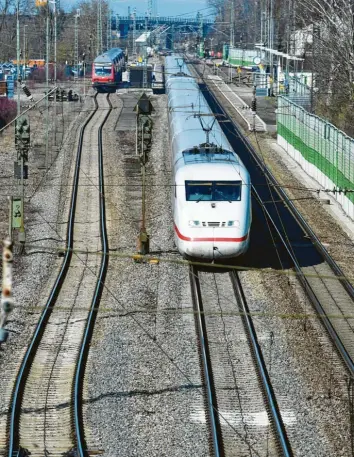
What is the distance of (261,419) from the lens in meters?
14.4

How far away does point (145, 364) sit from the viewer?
656 inches

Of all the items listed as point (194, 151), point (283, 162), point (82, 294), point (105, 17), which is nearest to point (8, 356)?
point (82, 294)

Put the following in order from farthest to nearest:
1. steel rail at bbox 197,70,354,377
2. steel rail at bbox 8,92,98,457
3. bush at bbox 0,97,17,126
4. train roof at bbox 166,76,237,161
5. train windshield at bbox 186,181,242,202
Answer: bush at bbox 0,97,17,126 → train roof at bbox 166,76,237,161 → train windshield at bbox 186,181,242,202 → steel rail at bbox 197,70,354,377 → steel rail at bbox 8,92,98,457

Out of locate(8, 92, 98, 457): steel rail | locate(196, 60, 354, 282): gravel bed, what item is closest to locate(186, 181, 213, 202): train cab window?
locate(8, 92, 98, 457): steel rail

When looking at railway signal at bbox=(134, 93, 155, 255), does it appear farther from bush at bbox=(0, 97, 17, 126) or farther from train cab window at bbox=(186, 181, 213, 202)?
bush at bbox=(0, 97, 17, 126)

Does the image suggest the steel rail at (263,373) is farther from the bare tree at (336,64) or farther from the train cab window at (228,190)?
the bare tree at (336,64)

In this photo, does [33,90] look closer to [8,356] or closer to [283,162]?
[283,162]

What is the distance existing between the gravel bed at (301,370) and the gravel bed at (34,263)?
4.22 m

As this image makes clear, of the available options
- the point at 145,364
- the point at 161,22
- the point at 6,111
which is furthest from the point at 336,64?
the point at 161,22

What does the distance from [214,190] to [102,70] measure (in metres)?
49.7

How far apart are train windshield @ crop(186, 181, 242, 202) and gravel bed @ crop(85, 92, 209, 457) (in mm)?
1911

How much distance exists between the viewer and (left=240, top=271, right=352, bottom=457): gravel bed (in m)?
13.9

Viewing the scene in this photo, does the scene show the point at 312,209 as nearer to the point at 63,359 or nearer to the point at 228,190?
the point at 228,190

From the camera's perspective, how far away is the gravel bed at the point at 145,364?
1376 centimetres
